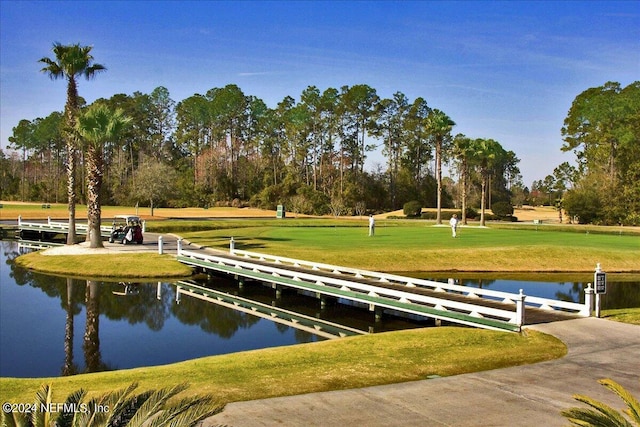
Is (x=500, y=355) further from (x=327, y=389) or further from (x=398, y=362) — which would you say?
(x=327, y=389)

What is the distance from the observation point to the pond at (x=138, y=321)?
18.4m

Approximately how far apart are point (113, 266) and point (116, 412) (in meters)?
30.8

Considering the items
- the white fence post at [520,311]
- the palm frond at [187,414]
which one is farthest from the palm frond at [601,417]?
the white fence post at [520,311]

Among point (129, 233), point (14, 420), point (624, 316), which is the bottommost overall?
point (624, 316)

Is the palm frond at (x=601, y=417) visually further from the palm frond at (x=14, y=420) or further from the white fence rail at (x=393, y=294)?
the white fence rail at (x=393, y=294)

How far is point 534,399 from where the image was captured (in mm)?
11508

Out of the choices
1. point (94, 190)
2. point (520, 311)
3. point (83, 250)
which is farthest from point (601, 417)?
point (83, 250)

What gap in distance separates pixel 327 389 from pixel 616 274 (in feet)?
103

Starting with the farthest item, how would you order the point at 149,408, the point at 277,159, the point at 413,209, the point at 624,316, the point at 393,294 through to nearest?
the point at 277,159
the point at 413,209
the point at 393,294
the point at 624,316
the point at 149,408

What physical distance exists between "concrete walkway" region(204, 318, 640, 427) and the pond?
773 centimetres

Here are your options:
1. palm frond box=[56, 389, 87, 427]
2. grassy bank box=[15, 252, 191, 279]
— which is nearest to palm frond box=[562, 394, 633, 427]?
palm frond box=[56, 389, 87, 427]

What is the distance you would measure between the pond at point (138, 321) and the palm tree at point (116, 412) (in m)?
11.6

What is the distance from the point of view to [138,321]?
23.8 meters

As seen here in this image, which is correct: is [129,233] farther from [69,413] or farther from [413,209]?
[413,209]
